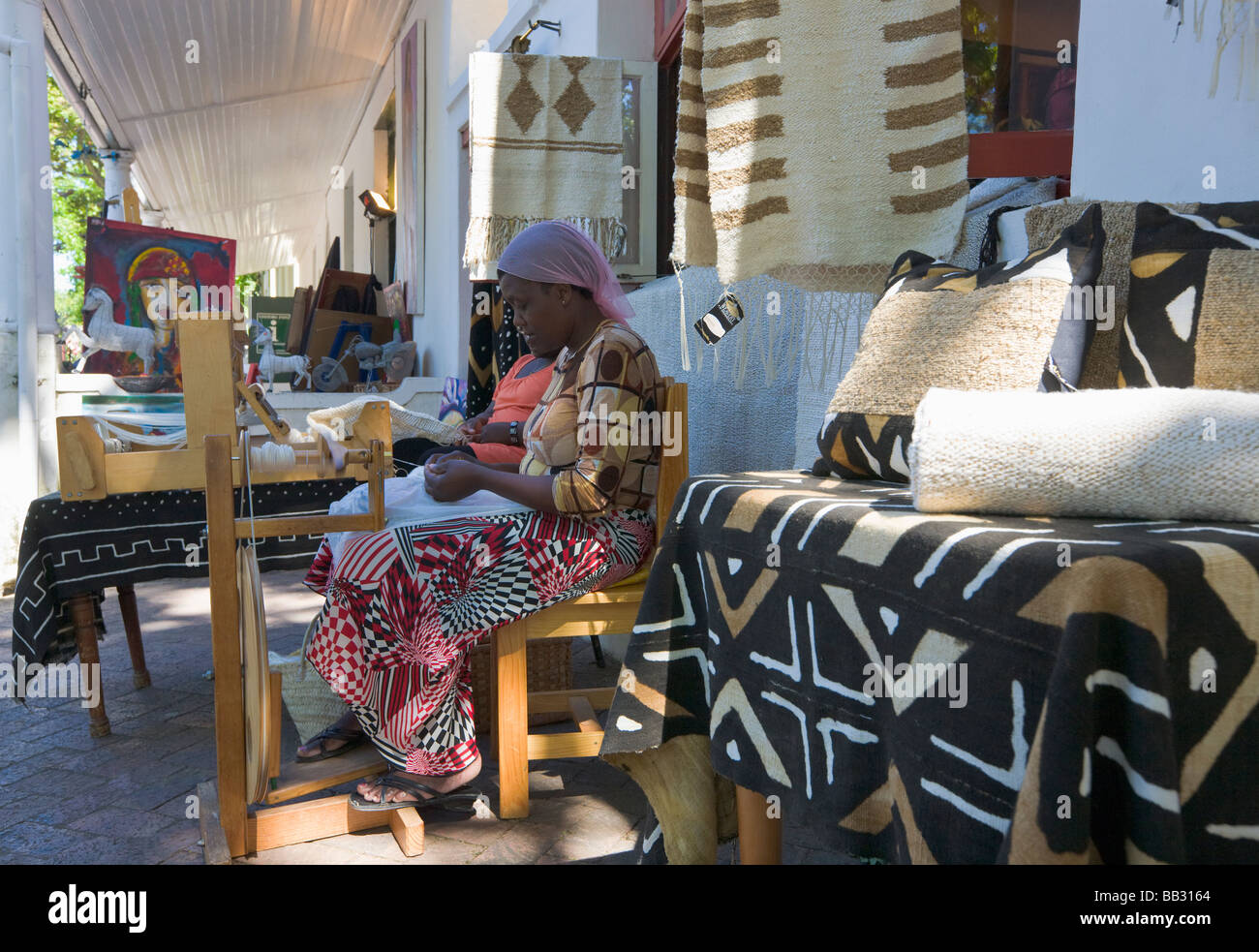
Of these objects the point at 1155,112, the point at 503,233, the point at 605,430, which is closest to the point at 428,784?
the point at 605,430

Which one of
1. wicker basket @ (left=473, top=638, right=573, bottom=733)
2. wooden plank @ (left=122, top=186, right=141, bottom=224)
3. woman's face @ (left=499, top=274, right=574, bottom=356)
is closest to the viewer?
woman's face @ (left=499, top=274, right=574, bottom=356)

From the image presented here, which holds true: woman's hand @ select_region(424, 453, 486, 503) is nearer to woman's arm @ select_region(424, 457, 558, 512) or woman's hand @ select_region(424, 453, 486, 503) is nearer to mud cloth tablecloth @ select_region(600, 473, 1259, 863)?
woman's arm @ select_region(424, 457, 558, 512)

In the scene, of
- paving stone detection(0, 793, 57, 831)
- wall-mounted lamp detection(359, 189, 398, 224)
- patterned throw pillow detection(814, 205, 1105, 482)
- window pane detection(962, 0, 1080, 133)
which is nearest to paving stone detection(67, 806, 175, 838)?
paving stone detection(0, 793, 57, 831)

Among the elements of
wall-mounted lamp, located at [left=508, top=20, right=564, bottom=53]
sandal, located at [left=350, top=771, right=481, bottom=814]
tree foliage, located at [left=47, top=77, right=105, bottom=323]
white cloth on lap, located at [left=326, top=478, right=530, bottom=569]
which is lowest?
sandal, located at [left=350, top=771, right=481, bottom=814]

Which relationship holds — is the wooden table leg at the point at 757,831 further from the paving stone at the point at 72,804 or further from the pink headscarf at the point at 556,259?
the paving stone at the point at 72,804

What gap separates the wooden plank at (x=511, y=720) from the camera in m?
2.47

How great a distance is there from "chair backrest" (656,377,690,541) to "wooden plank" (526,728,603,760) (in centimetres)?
64

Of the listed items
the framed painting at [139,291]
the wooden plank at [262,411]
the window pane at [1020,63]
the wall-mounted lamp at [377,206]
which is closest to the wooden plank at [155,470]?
the wooden plank at [262,411]

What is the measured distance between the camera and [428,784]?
2398 millimetres

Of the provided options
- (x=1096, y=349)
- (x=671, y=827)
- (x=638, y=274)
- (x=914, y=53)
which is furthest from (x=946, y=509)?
(x=638, y=274)

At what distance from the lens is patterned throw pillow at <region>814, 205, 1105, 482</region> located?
144cm

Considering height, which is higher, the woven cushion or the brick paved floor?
the woven cushion
